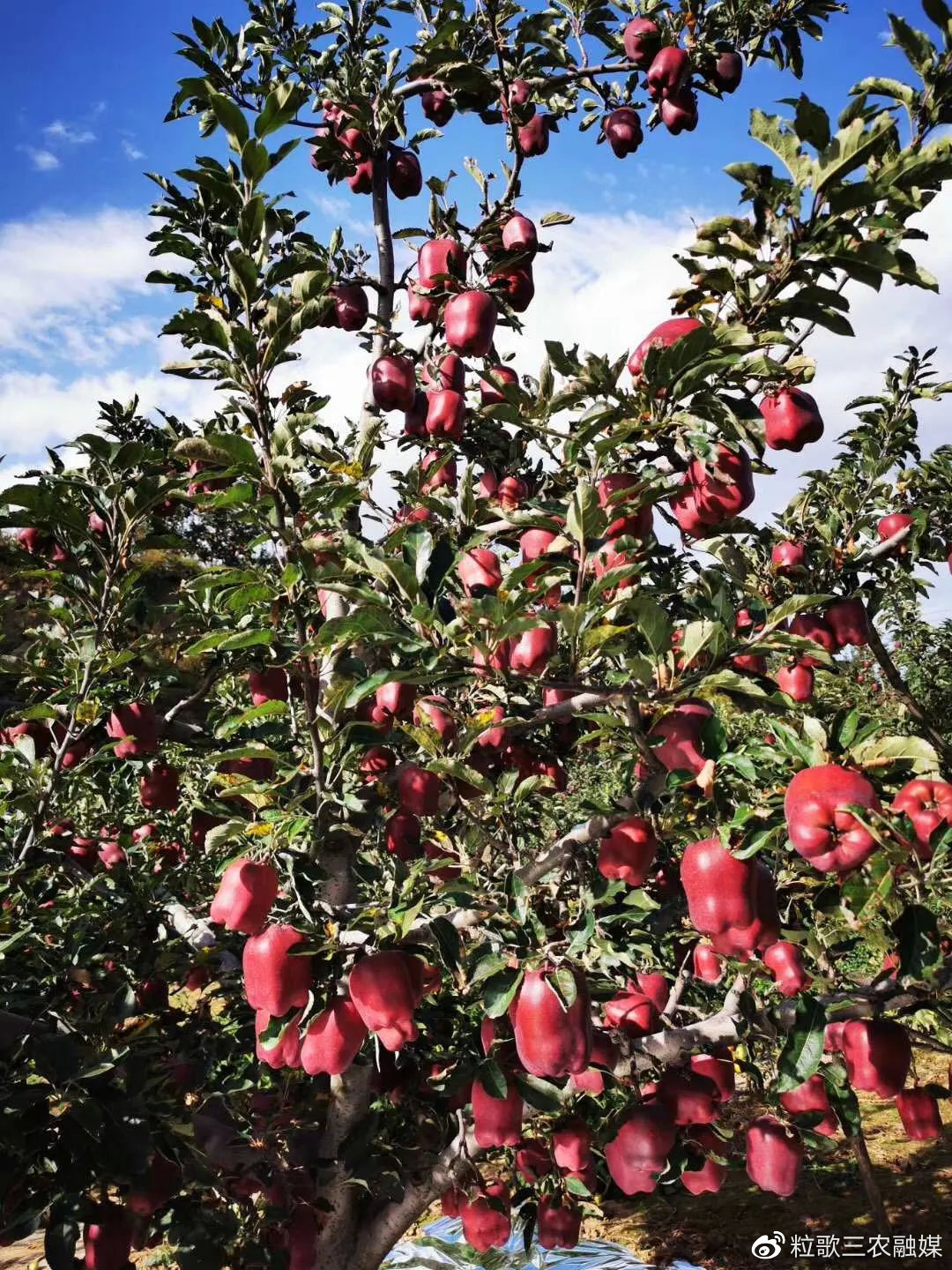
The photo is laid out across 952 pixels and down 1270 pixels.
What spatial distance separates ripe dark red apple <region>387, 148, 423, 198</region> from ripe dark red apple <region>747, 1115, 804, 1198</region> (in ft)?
9.97

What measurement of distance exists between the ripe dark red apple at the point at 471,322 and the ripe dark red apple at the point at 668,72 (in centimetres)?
106

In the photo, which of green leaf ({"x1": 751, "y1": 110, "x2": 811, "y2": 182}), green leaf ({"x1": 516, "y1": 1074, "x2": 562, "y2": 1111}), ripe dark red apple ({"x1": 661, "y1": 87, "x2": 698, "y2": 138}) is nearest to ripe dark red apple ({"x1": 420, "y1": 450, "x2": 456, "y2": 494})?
green leaf ({"x1": 751, "y1": 110, "x2": 811, "y2": 182})

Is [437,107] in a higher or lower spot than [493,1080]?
higher

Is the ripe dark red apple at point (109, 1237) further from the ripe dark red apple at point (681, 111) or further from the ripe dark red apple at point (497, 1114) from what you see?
the ripe dark red apple at point (681, 111)

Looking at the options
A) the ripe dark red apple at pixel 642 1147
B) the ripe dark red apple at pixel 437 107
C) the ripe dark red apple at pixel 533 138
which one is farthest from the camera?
the ripe dark red apple at pixel 437 107

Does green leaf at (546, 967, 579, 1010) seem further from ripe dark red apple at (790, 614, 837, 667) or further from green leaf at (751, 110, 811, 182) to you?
ripe dark red apple at (790, 614, 837, 667)

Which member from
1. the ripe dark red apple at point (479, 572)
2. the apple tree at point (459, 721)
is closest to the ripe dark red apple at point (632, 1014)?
the apple tree at point (459, 721)

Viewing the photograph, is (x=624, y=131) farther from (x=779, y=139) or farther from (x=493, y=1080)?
(x=493, y=1080)

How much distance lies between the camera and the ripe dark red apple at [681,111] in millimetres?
2607

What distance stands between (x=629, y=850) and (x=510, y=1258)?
3222mm

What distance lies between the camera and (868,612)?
3115 mm

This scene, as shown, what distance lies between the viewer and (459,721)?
208 centimetres

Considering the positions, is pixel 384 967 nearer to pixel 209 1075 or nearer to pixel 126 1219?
pixel 126 1219

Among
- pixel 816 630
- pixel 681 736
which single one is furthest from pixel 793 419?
pixel 816 630
